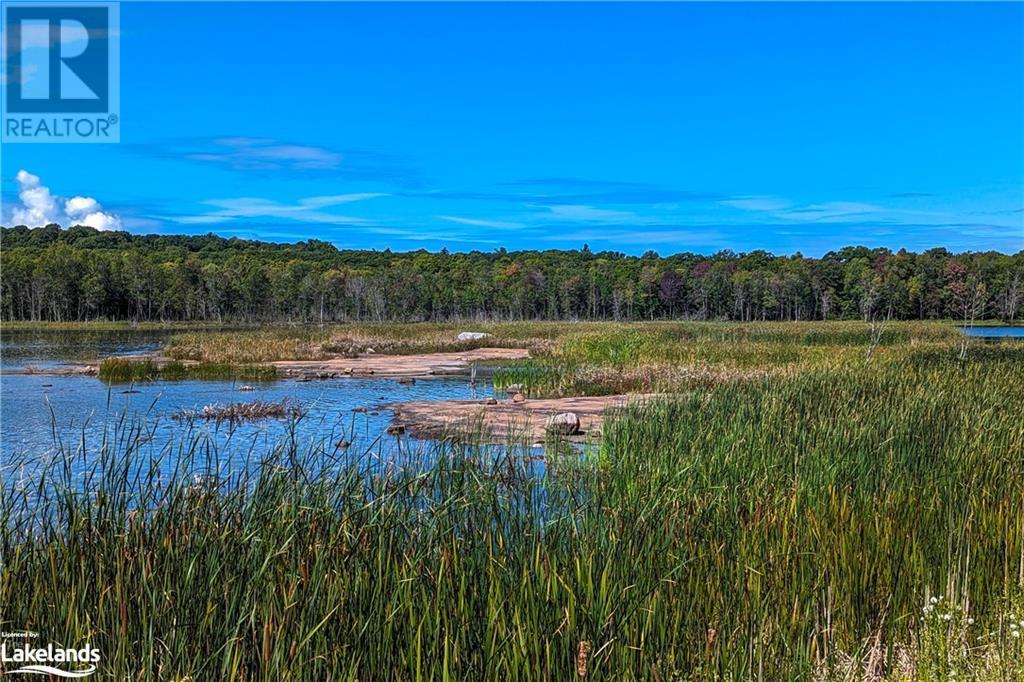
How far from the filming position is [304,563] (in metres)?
4.31

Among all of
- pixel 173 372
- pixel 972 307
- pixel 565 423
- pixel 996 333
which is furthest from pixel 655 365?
pixel 996 333

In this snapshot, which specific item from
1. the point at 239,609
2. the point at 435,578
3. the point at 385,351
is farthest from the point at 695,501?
the point at 385,351

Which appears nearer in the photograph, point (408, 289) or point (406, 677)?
point (406, 677)

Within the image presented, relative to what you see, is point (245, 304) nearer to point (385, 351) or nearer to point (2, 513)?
point (385, 351)

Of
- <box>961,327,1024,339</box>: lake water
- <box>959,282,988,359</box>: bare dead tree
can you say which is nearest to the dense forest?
<box>959,282,988,359</box>: bare dead tree

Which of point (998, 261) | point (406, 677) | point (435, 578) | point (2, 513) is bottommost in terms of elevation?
point (406, 677)

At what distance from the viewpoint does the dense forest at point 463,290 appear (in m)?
84.4

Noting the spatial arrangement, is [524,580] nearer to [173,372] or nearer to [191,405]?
[191,405]

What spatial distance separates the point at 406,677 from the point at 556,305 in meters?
106

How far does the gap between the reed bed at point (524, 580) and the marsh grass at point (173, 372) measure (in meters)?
20.9

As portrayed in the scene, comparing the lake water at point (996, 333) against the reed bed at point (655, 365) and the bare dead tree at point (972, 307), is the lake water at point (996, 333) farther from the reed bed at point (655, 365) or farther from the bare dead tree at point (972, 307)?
the reed bed at point (655, 365)

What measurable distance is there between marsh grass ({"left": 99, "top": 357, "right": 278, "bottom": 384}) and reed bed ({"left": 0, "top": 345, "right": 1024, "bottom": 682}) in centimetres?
2087

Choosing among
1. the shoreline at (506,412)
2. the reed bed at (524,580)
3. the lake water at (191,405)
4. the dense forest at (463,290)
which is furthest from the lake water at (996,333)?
the reed bed at (524,580)

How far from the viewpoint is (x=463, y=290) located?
11062cm
